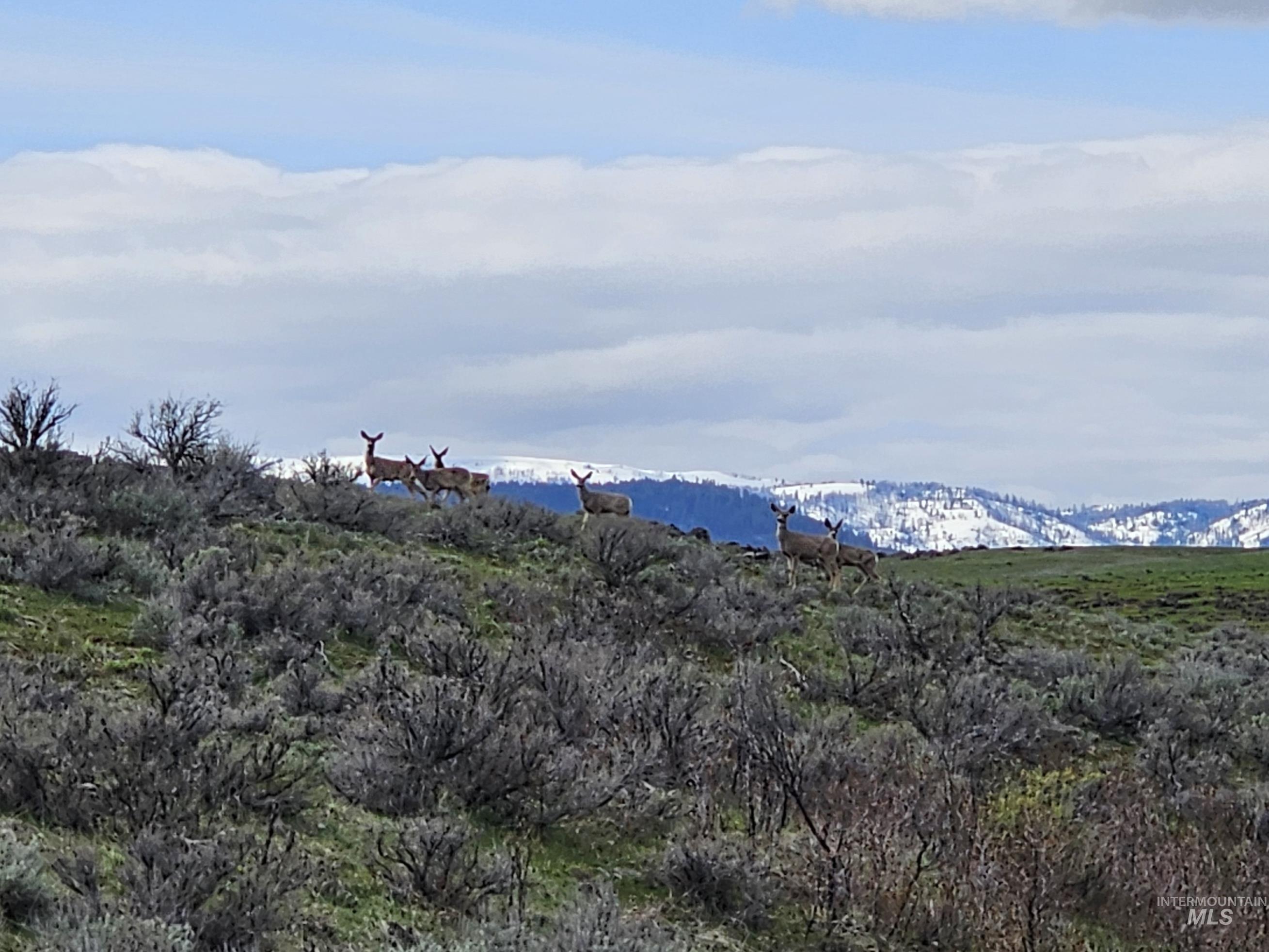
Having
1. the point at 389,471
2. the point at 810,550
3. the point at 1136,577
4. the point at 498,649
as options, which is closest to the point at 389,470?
the point at 389,471

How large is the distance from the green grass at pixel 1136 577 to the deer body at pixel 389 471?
9878 mm

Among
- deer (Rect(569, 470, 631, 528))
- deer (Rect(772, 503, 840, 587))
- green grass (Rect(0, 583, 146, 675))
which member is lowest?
green grass (Rect(0, 583, 146, 675))

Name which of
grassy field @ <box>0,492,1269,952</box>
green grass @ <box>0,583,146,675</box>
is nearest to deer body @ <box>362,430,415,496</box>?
grassy field @ <box>0,492,1269,952</box>

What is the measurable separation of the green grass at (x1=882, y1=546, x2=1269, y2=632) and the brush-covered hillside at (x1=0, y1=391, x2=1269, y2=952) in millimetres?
14771

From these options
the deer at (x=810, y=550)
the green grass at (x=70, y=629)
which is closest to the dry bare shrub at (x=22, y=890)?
the green grass at (x=70, y=629)

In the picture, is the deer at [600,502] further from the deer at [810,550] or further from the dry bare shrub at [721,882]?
the dry bare shrub at [721,882]

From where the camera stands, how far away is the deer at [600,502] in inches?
1170

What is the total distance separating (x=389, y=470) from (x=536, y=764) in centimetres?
2179

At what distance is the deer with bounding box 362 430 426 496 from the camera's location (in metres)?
29.3

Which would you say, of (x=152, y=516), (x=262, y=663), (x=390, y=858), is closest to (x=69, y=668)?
(x=262, y=663)

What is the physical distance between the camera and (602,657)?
1177cm

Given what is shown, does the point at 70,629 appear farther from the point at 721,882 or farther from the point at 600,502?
the point at 600,502

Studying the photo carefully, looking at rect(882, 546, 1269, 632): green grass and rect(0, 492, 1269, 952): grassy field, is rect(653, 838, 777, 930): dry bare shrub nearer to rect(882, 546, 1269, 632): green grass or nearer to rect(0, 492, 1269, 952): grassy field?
rect(0, 492, 1269, 952): grassy field

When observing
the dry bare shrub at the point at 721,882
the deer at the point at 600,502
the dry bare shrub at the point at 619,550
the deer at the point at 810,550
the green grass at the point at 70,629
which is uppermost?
the deer at the point at 600,502
